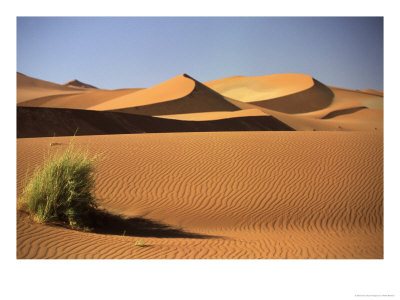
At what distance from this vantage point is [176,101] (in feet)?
144

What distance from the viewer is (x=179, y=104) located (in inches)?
1718

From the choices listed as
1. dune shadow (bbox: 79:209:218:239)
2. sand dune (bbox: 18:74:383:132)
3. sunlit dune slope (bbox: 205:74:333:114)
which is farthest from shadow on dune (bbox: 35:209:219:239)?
sunlit dune slope (bbox: 205:74:333:114)

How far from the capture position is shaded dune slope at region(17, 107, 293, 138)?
22.0m

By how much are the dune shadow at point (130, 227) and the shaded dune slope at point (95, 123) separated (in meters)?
14.5

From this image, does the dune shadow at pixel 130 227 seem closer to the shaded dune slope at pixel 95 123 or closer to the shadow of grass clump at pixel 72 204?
the shadow of grass clump at pixel 72 204

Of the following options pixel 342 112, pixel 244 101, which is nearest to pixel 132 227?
pixel 342 112

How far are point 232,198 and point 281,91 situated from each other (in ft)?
215

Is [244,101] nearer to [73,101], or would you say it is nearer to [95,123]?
[73,101]

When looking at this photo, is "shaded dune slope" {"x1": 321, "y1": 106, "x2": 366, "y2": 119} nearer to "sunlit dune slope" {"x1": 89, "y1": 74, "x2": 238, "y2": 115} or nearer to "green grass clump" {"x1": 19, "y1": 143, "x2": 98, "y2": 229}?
"sunlit dune slope" {"x1": 89, "y1": 74, "x2": 238, "y2": 115}

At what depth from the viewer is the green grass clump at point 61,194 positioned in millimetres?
7203

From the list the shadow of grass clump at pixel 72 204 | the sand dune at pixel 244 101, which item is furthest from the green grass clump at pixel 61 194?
the sand dune at pixel 244 101
